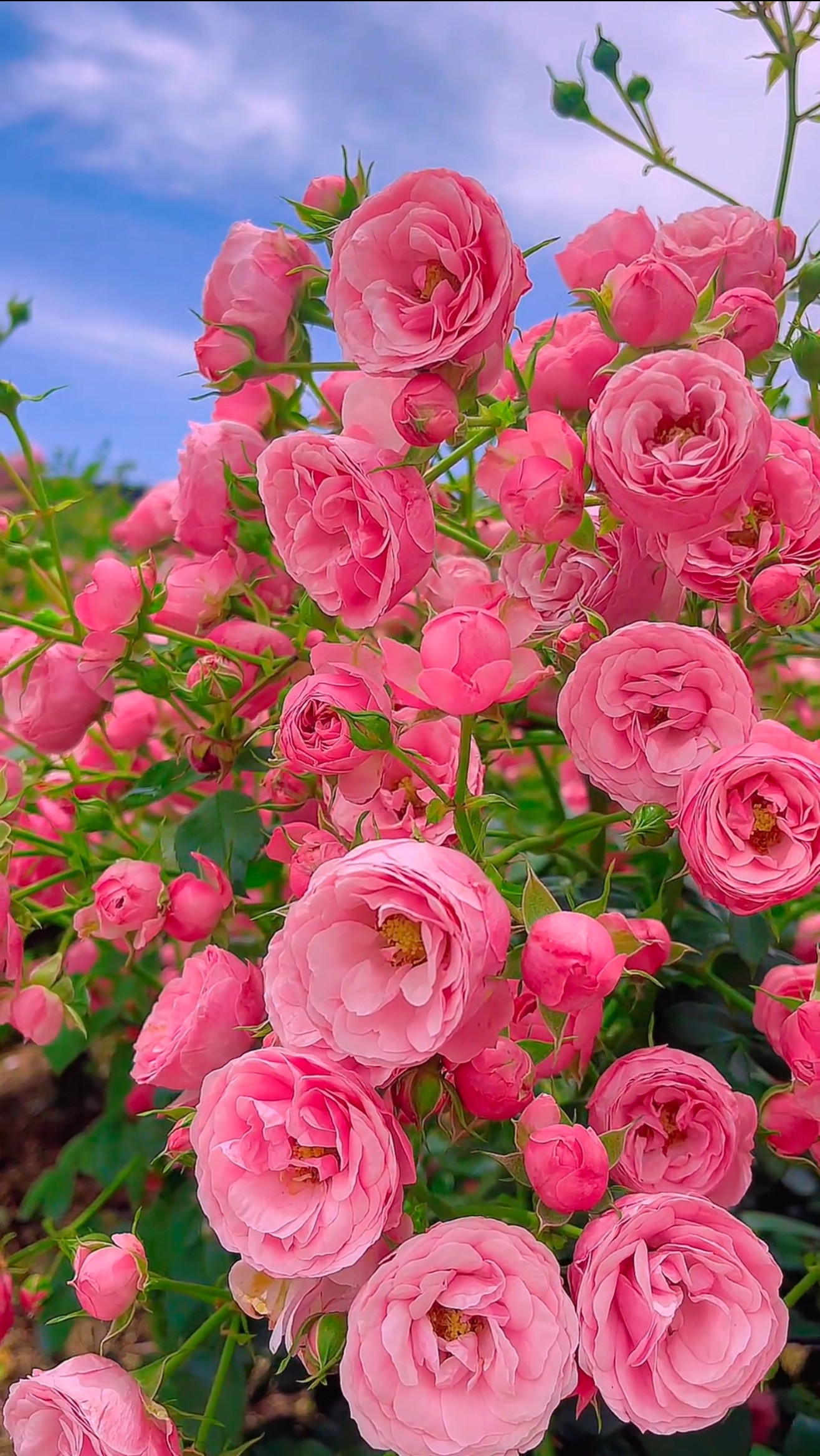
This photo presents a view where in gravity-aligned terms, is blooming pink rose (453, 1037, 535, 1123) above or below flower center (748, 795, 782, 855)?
below

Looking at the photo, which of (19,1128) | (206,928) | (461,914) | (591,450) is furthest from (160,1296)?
(591,450)

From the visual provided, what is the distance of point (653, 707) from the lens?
61 centimetres

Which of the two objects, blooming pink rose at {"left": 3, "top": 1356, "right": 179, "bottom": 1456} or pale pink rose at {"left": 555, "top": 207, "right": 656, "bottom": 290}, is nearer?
blooming pink rose at {"left": 3, "top": 1356, "right": 179, "bottom": 1456}

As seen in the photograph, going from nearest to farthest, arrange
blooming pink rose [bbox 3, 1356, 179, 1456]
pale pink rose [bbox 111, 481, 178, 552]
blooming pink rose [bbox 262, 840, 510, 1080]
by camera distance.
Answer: blooming pink rose [bbox 262, 840, 510, 1080] → blooming pink rose [bbox 3, 1356, 179, 1456] → pale pink rose [bbox 111, 481, 178, 552]

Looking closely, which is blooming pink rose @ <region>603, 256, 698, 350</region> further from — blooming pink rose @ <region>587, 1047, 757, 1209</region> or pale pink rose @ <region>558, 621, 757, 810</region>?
blooming pink rose @ <region>587, 1047, 757, 1209</region>

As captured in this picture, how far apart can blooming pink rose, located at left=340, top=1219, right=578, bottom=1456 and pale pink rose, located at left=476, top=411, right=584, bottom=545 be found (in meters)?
0.38

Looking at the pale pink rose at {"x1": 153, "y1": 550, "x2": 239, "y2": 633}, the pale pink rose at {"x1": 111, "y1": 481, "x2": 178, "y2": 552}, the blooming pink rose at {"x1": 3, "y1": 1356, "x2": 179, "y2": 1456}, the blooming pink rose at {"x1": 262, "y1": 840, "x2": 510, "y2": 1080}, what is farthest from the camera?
the pale pink rose at {"x1": 111, "y1": 481, "x2": 178, "y2": 552}

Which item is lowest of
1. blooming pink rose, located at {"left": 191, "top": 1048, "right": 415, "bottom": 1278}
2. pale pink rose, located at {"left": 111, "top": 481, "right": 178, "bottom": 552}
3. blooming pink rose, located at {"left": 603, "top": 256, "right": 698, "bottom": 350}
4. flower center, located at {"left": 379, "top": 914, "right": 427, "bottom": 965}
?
blooming pink rose, located at {"left": 191, "top": 1048, "right": 415, "bottom": 1278}

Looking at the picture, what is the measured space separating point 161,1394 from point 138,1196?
275 millimetres

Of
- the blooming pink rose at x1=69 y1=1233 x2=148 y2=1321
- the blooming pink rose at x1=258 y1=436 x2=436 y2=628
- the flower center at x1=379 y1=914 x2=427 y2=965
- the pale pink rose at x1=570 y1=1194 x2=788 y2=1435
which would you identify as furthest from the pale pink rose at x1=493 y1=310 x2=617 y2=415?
the blooming pink rose at x1=69 y1=1233 x2=148 y2=1321

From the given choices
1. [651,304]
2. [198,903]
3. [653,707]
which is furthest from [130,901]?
[651,304]

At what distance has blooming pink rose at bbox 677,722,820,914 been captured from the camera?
0.56 m

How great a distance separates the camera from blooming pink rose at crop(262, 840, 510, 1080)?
48 centimetres

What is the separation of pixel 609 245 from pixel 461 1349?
70 centimetres
